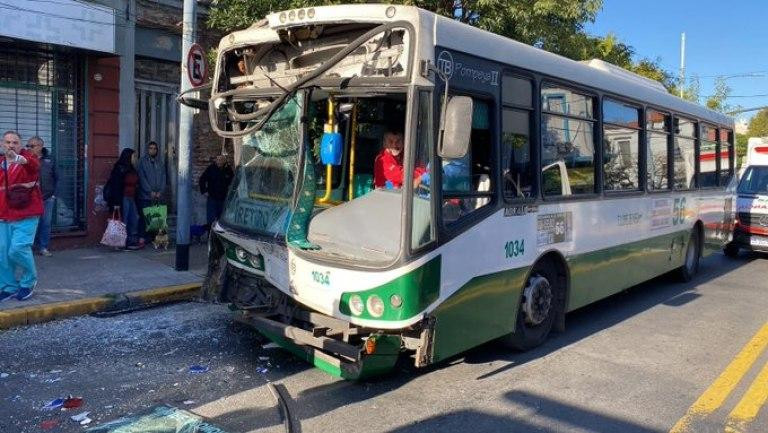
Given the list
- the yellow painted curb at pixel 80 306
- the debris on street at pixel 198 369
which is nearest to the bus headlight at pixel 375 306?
the debris on street at pixel 198 369

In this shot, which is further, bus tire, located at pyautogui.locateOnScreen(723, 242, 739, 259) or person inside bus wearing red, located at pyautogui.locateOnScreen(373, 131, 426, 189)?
bus tire, located at pyautogui.locateOnScreen(723, 242, 739, 259)

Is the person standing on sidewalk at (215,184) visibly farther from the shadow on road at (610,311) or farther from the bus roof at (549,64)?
the bus roof at (549,64)

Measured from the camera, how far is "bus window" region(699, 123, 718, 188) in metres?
10.2

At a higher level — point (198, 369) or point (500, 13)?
point (500, 13)

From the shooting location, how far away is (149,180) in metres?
10.9

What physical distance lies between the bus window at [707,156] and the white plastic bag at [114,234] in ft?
29.8

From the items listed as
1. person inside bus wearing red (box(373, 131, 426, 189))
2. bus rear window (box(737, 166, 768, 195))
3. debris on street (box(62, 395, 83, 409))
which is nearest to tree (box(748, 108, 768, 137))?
bus rear window (box(737, 166, 768, 195))

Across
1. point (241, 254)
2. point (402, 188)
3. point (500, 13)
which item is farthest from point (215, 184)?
point (402, 188)

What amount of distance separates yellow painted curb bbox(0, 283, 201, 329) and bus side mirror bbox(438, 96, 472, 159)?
4.80 m

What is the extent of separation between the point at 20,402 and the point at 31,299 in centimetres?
284

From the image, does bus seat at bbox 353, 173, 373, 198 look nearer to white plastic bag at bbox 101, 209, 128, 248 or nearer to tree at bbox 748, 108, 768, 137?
white plastic bag at bbox 101, 209, 128, 248

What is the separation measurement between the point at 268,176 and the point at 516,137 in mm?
2148

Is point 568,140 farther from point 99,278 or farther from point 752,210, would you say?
point 752,210

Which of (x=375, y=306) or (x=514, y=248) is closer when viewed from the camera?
(x=375, y=306)
